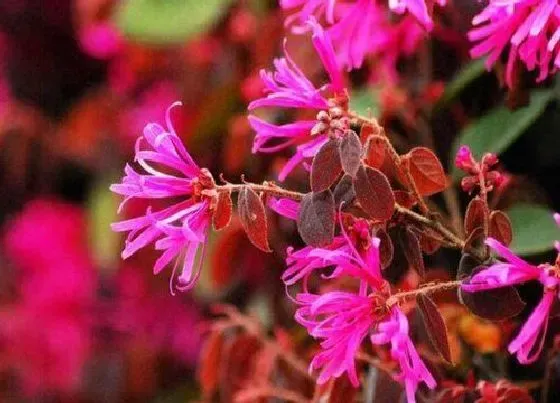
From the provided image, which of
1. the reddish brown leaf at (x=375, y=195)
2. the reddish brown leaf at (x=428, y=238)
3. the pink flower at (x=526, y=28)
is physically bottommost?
the reddish brown leaf at (x=428, y=238)

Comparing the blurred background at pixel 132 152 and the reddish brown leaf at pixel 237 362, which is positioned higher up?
the blurred background at pixel 132 152

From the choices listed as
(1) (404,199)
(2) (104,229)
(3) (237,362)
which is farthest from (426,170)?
(2) (104,229)

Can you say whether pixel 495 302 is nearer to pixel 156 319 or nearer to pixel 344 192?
pixel 344 192

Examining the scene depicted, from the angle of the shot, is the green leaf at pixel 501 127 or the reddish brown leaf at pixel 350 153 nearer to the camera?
the reddish brown leaf at pixel 350 153

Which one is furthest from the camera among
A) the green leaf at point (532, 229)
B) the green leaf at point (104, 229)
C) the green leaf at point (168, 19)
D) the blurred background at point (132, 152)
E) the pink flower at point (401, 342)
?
the green leaf at point (104, 229)

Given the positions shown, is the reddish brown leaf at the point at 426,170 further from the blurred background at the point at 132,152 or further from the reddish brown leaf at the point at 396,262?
the blurred background at the point at 132,152

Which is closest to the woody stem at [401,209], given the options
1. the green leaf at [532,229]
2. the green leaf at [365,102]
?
the green leaf at [532,229]

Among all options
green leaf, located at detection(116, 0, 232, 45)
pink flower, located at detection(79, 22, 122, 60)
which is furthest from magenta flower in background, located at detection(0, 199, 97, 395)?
green leaf, located at detection(116, 0, 232, 45)
